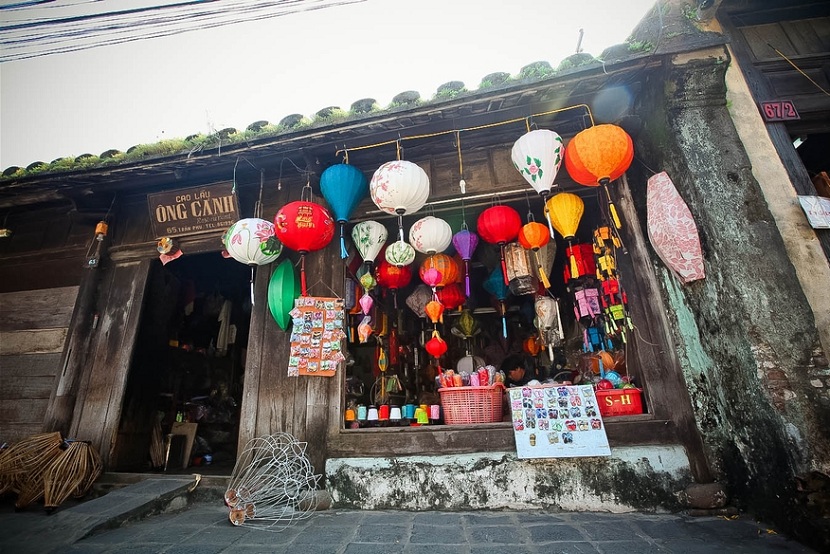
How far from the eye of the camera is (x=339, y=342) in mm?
5359

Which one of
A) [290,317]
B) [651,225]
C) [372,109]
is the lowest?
[290,317]

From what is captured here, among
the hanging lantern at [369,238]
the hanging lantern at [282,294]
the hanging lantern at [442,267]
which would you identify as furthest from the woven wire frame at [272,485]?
the hanging lantern at [442,267]

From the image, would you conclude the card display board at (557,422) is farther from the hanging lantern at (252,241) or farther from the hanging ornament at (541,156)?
the hanging lantern at (252,241)

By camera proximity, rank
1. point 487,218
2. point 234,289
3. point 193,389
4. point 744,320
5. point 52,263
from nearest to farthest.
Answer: point 744,320 → point 487,218 → point 52,263 → point 193,389 → point 234,289

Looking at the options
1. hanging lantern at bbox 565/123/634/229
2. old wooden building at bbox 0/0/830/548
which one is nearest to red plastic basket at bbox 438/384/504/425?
old wooden building at bbox 0/0/830/548

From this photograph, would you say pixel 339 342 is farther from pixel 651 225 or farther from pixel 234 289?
pixel 234 289

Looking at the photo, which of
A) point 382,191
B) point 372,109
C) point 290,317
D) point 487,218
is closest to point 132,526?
point 290,317

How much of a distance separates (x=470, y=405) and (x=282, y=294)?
3.15 meters

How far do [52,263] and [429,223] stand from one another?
24.2 ft

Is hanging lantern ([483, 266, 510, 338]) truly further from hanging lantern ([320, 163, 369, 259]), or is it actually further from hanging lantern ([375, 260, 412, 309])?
hanging lantern ([320, 163, 369, 259])

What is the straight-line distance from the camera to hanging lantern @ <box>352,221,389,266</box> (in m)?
5.42

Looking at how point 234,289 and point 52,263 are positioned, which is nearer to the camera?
point 52,263

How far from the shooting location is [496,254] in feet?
23.4

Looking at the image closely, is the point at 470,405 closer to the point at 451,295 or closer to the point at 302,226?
the point at 451,295
